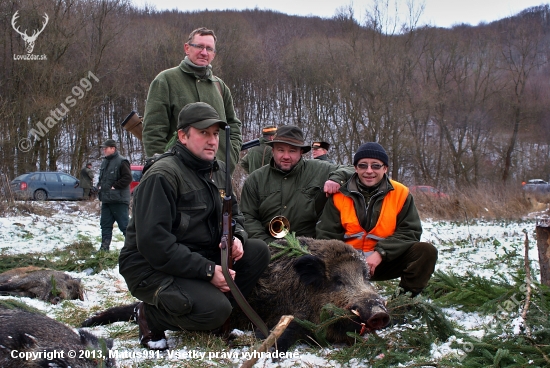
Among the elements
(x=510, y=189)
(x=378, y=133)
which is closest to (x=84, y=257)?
(x=510, y=189)

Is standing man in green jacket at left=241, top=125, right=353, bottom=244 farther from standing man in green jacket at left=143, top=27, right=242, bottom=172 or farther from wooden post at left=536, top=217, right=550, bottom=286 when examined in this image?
wooden post at left=536, top=217, right=550, bottom=286

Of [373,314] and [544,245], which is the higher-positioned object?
[544,245]

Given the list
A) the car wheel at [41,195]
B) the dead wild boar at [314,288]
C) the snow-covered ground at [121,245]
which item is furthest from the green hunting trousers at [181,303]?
the car wheel at [41,195]

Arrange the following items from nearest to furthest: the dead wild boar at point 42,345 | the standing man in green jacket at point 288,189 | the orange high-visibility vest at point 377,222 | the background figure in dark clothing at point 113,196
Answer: the dead wild boar at point 42,345, the orange high-visibility vest at point 377,222, the standing man in green jacket at point 288,189, the background figure in dark clothing at point 113,196

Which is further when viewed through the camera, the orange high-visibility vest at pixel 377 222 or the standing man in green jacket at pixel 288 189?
the standing man in green jacket at pixel 288 189

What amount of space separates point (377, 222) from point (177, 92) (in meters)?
2.30

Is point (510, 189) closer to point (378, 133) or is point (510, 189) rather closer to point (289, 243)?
point (289, 243)

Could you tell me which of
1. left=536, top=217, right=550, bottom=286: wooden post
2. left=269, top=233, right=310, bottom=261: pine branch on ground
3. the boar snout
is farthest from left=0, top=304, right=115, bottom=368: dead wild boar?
left=536, top=217, right=550, bottom=286: wooden post

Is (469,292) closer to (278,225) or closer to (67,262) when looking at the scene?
(278,225)

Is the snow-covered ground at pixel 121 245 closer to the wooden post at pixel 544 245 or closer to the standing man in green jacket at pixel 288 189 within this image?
the wooden post at pixel 544 245

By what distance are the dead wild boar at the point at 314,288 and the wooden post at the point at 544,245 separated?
1.70 metres

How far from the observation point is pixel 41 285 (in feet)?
17.9

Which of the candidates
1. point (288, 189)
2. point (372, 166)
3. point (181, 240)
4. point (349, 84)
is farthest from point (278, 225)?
point (349, 84)

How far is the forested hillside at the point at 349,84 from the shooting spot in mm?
28141
